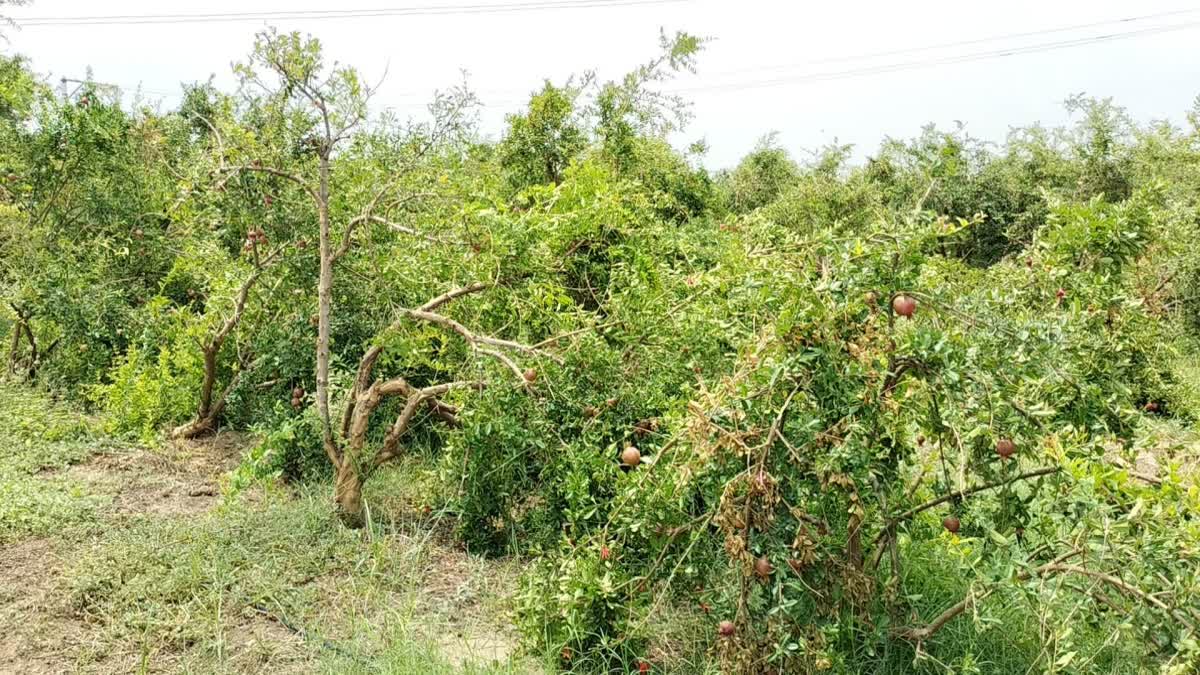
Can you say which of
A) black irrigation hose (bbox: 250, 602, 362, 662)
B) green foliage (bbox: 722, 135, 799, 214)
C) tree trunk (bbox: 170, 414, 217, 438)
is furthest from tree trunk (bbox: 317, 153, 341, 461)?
green foliage (bbox: 722, 135, 799, 214)

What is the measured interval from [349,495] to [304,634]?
109cm

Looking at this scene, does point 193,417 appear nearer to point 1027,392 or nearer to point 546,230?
point 546,230

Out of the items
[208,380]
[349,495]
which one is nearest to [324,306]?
[349,495]

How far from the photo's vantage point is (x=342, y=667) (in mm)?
2965

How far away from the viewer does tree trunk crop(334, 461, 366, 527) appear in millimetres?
4234

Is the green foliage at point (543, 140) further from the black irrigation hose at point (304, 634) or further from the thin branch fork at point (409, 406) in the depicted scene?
the black irrigation hose at point (304, 634)

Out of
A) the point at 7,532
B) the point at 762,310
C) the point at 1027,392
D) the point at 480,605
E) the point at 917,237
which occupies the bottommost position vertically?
the point at 480,605

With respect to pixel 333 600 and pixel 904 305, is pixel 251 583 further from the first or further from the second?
pixel 904 305

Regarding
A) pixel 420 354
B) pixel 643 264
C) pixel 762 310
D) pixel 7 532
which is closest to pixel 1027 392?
pixel 762 310

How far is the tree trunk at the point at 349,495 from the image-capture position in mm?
4234

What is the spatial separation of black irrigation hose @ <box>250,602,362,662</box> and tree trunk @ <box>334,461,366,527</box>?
0.84m

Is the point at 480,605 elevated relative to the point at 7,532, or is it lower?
lower

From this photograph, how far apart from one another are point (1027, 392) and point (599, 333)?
197 cm

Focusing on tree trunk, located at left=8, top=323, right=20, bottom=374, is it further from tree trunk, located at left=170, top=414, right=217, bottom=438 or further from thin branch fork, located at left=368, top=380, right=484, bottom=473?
thin branch fork, located at left=368, top=380, right=484, bottom=473
